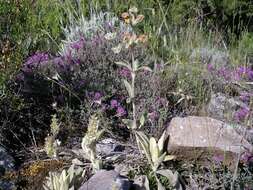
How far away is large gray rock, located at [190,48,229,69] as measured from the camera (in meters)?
5.41

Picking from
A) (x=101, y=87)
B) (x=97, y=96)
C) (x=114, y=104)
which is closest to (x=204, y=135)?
(x=114, y=104)

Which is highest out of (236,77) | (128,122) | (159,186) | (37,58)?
(37,58)

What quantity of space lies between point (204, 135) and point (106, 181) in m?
0.87

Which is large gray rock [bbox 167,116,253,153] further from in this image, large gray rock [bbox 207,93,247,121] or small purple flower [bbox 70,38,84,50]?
small purple flower [bbox 70,38,84,50]

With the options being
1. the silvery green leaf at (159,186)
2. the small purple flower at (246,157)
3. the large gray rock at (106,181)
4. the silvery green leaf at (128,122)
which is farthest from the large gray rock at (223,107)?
the large gray rock at (106,181)

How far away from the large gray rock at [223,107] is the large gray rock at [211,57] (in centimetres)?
80

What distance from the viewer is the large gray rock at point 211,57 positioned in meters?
5.41

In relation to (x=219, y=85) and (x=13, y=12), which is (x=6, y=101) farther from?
(x=219, y=85)

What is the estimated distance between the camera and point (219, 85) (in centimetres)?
489

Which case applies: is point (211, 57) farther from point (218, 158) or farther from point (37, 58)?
point (218, 158)

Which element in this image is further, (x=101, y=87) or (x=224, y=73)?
(x=224, y=73)

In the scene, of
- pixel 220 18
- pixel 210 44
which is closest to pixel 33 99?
pixel 210 44

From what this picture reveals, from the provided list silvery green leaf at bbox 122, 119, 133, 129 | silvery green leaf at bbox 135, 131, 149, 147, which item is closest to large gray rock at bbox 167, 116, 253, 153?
silvery green leaf at bbox 135, 131, 149, 147

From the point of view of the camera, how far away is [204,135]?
149 inches
